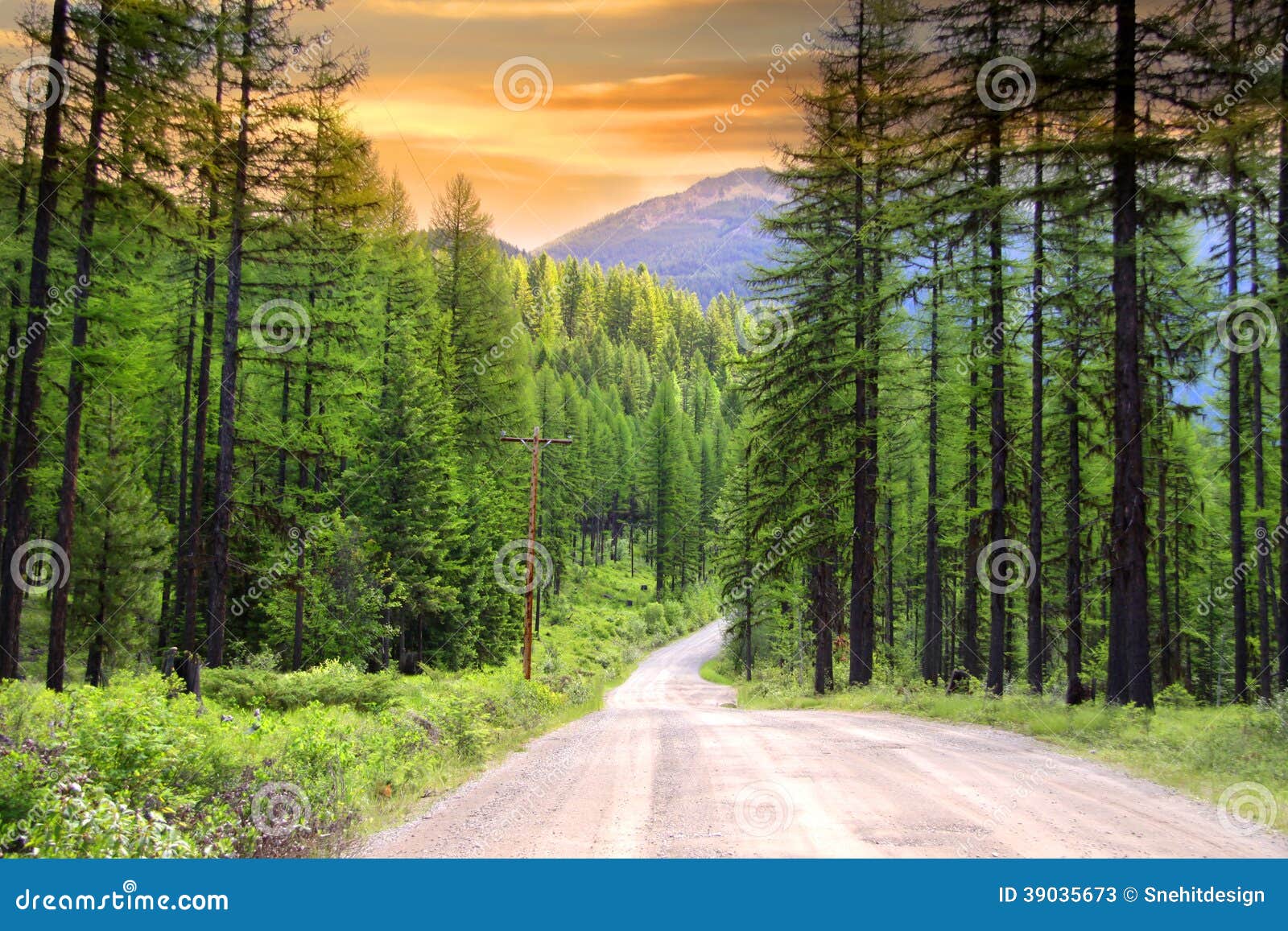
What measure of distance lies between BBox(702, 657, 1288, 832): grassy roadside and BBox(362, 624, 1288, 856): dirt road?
1.52 feet

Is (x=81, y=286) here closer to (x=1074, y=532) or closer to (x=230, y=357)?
(x=230, y=357)

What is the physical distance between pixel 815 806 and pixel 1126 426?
1049cm

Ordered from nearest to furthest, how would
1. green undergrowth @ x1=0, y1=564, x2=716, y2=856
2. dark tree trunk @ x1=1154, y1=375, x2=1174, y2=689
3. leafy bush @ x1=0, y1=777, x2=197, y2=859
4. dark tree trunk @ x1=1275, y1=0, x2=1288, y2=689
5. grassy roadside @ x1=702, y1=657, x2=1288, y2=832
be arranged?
leafy bush @ x1=0, y1=777, x2=197, y2=859, green undergrowth @ x1=0, y1=564, x2=716, y2=856, grassy roadside @ x1=702, y1=657, x2=1288, y2=832, dark tree trunk @ x1=1275, y1=0, x2=1288, y2=689, dark tree trunk @ x1=1154, y1=375, x2=1174, y2=689

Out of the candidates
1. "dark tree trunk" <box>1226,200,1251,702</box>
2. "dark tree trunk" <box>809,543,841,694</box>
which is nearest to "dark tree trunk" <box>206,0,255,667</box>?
"dark tree trunk" <box>809,543,841,694</box>

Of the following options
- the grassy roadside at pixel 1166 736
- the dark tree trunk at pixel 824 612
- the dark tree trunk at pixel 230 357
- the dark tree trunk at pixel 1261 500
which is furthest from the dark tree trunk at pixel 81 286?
the dark tree trunk at pixel 1261 500

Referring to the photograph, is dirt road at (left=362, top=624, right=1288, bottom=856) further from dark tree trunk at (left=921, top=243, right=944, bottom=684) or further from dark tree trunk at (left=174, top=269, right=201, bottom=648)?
dark tree trunk at (left=174, top=269, right=201, bottom=648)

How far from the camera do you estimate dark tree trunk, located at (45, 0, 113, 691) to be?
1445 centimetres

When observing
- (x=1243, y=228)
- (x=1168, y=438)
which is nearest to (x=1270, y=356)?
(x=1168, y=438)

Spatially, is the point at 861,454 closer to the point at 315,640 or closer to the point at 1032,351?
the point at 1032,351

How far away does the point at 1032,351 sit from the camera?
62.5ft

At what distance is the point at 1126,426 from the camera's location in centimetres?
1384

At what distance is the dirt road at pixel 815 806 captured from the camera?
608 cm

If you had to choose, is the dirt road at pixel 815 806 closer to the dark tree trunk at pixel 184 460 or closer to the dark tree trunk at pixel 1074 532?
the dark tree trunk at pixel 1074 532

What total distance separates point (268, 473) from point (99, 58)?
49.9ft
